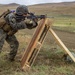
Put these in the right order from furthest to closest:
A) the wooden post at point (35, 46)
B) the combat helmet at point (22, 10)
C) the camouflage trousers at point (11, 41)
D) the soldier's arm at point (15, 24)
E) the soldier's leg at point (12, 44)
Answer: the soldier's leg at point (12, 44) < the camouflage trousers at point (11, 41) < the wooden post at point (35, 46) < the combat helmet at point (22, 10) < the soldier's arm at point (15, 24)

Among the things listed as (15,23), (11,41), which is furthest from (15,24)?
(11,41)

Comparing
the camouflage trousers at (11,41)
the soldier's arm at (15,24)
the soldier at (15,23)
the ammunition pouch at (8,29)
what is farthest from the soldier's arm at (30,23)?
the camouflage trousers at (11,41)

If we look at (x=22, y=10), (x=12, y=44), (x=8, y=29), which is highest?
(x=22, y=10)

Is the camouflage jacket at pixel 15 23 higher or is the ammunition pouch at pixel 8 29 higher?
the camouflage jacket at pixel 15 23

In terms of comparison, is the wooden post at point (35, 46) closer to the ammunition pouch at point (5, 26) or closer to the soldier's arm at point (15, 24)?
the soldier's arm at point (15, 24)

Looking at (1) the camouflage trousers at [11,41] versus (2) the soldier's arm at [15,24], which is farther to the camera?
(1) the camouflage trousers at [11,41]

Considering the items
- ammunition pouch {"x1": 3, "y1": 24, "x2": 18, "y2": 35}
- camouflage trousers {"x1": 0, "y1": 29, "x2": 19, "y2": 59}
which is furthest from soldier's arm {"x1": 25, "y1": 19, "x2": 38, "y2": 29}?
camouflage trousers {"x1": 0, "y1": 29, "x2": 19, "y2": 59}

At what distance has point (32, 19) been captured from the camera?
32.1 ft

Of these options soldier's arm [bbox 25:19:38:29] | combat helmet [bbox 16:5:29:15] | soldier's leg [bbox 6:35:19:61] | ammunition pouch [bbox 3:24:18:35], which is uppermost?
combat helmet [bbox 16:5:29:15]

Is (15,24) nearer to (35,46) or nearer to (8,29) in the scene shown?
(8,29)

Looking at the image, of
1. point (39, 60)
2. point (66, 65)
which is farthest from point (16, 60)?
point (66, 65)

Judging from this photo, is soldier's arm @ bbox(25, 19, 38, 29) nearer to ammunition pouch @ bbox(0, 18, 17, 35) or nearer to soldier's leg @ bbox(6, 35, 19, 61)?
ammunition pouch @ bbox(0, 18, 17, 35)

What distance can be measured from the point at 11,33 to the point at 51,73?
5.50ft

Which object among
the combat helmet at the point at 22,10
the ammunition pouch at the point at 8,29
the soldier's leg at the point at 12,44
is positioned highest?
the combat helmet at the point at 22,10
